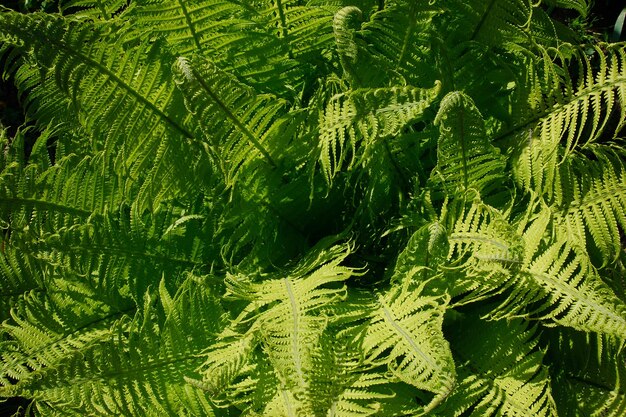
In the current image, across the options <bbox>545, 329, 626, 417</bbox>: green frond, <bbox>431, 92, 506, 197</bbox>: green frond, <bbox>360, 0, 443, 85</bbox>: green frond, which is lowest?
<bbox>545, 329, 626, 417</bbox>: green frond

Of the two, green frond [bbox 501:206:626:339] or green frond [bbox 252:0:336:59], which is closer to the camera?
green frond [bbox 501:206:626:339]

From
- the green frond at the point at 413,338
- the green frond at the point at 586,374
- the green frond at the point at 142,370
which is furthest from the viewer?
the green frond at the point at 586,374

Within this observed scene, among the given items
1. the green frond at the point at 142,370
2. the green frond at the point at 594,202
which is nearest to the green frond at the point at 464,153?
the green frond at the point at 594,202

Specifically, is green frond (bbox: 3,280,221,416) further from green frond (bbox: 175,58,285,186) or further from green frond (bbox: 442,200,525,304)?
green frond (bbox: 442,200,525,304)

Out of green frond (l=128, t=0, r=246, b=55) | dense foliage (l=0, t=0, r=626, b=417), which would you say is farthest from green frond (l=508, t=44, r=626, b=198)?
green frond (l=128, t=0, r=246, b=55)

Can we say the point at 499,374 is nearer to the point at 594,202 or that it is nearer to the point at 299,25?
the point at 594,202

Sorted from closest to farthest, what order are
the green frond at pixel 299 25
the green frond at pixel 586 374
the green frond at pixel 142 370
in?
the green frond at pixel 142 370, the green frond at pixel 586 374, the green frond at pixel 299 25

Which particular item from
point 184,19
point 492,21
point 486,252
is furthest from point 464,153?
point 184,19

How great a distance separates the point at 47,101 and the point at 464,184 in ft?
2.97

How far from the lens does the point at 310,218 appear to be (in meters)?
1.33

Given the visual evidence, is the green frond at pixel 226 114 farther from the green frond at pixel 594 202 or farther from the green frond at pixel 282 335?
the green frond at pixel 594 202

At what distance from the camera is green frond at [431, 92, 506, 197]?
0.99 meters

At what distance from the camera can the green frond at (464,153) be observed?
0.99 metres

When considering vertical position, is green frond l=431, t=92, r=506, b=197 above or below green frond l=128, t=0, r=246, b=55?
below
